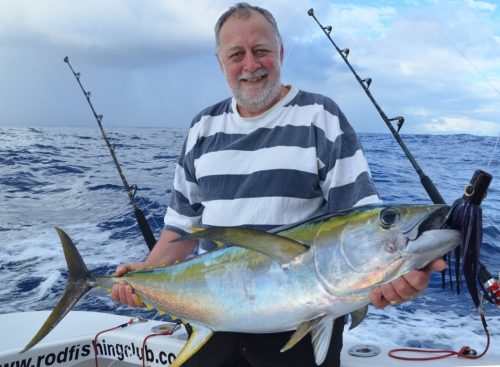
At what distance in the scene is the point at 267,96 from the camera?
76.5 inches

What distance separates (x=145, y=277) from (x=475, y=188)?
119 centimetres

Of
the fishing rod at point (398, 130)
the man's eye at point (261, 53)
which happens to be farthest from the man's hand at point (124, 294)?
the fishing rod at point (398, 130)

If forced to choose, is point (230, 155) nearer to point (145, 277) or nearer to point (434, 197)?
point (145, 277)

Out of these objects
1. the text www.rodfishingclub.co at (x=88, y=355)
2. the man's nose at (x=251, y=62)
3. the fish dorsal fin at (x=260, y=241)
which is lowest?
the text www.rodfishingclub.co at (x=88, y=355)

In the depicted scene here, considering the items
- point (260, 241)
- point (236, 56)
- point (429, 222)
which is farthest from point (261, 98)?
point (429, 222)

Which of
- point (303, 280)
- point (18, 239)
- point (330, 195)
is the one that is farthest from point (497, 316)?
point (18, 239)

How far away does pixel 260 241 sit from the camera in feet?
4.39

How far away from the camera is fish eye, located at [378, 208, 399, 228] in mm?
1242

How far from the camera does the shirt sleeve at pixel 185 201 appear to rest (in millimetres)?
2191

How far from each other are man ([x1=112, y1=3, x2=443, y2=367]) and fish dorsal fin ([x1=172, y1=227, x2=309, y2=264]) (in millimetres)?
415

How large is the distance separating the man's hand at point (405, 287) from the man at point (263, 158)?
44cm

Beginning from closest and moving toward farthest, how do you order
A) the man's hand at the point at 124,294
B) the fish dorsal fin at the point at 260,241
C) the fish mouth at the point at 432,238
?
the fish mouth at the point at 432,238, the fish dorsal fin at the point at 260,241, the man's hand at the point at 124,294

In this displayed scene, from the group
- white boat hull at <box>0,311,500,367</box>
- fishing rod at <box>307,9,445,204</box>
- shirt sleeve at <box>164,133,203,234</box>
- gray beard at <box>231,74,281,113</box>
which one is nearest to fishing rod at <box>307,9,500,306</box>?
fishing rod at <box>307,9,445,204</box>

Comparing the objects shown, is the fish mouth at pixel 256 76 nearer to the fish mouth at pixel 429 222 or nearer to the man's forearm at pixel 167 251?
the man's forearm at pixel 167 251
